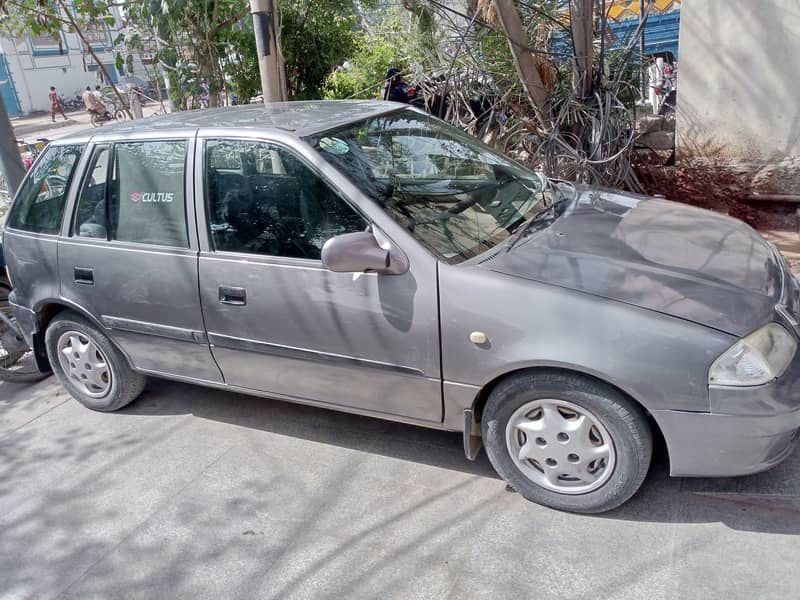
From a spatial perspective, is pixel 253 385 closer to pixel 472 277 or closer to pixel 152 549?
pixel 152 549

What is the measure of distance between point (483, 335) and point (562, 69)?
13.9 feet

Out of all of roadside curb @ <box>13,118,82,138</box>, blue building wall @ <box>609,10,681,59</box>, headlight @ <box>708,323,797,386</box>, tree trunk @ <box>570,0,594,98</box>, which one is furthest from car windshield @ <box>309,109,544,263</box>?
roadside curb @ <box>13,118,82,138</box>

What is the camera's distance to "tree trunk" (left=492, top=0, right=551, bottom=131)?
224 inches

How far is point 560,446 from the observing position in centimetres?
307

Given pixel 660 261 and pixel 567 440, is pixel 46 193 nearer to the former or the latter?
pixel 567 440

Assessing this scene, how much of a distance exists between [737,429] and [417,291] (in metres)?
1.38

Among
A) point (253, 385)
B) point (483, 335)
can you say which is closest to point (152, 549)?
point (253, 385)

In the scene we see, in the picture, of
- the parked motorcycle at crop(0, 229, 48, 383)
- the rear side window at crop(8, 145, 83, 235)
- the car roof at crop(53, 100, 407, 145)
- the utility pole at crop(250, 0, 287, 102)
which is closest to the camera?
the car roof at crop(53, 100, 407, 145)

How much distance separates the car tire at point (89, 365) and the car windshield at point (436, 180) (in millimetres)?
1912

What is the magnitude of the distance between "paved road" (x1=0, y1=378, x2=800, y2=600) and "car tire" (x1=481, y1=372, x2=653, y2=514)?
14 centimetres

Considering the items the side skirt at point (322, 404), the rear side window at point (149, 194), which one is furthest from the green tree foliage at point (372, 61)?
the side skirt at point (322, 404)

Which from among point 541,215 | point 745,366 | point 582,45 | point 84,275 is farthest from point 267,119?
point 582,45

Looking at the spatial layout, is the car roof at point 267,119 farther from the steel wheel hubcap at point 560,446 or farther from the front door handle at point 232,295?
the steel wheel hubcap at point 560,446

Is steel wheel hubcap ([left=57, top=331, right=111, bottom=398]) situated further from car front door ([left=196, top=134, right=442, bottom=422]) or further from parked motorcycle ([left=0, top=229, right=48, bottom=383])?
car front door ([left=196, top=134, right=442, bottom=422])
